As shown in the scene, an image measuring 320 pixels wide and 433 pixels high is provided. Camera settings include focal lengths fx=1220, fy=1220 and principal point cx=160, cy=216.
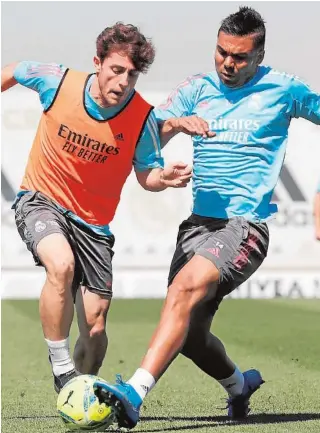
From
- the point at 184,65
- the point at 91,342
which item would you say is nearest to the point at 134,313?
the point at 184,65

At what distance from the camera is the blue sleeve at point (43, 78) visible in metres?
8.27

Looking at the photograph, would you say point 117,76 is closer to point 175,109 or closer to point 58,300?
point 175,109

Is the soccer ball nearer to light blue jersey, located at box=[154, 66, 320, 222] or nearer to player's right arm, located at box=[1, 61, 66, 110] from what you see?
light blue jersey, located at box=[154, 66, 320, 222]

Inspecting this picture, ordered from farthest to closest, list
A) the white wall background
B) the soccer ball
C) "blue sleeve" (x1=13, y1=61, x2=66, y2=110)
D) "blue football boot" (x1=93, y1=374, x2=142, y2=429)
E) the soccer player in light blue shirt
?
the white wall background → "blue sleeve" (x1=13, y1=61, x2=66, y2=110) → the soccer player in light blue shirt → the soccer ball → "blue football boot" (x1=93, y1=374, x2=142, y2=429)

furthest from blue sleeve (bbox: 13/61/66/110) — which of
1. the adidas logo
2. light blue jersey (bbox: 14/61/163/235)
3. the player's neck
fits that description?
the adidas logo

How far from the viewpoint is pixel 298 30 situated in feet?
71.4

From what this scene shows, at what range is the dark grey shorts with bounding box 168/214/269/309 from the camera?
25.6 feet

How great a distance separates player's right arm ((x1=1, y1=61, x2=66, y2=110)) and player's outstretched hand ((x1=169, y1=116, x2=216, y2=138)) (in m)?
0.98

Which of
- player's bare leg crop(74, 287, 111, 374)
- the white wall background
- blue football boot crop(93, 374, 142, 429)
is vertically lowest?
the white wall background

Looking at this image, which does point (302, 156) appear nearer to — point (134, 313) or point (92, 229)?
point (134, 313)

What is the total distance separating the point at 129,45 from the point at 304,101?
1.28 metres

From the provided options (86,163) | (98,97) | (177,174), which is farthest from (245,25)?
(86,163)

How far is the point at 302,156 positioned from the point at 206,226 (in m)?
11.7

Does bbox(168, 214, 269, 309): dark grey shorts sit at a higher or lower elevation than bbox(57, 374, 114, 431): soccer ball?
higher
